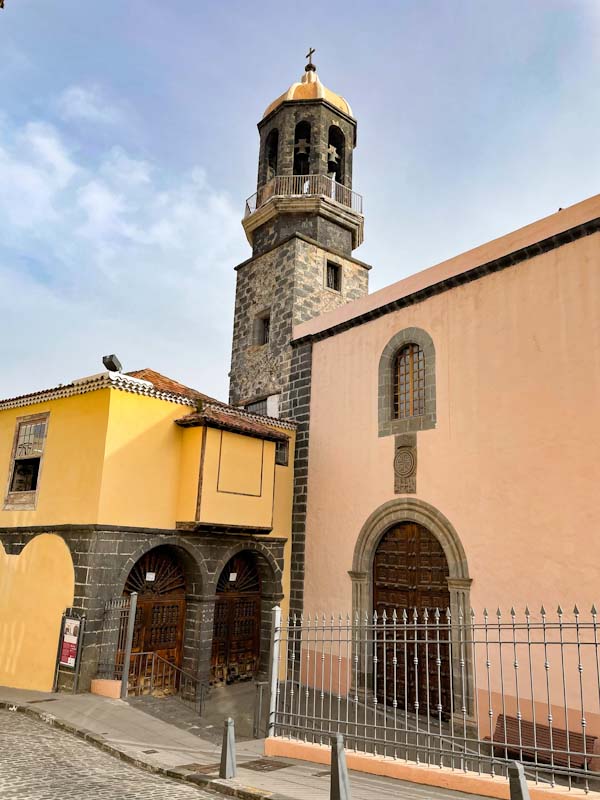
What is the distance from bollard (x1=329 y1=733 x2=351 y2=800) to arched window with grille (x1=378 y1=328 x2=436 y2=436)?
705 centimetres

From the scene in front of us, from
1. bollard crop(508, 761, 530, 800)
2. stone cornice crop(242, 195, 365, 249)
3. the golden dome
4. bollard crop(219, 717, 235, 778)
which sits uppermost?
the golden dome

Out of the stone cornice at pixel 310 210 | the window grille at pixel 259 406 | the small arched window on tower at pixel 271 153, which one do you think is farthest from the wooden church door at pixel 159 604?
the small arched window on tower at pixel 271 153

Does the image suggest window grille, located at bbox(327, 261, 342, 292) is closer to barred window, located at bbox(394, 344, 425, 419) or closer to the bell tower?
the bell tower

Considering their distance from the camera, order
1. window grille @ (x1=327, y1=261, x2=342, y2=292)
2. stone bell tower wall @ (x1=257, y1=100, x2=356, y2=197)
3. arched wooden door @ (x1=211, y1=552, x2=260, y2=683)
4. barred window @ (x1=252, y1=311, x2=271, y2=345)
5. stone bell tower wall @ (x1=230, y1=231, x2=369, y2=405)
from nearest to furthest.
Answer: arched wooden door @ (x1=211, y1=552, x2=260, y2=683) → stone bell tower wall @ (x1=230, y1=231, x2=369, y2=405) → barred window @ (x1=252, y1=311, x2=271, y2=345) → window grille @ (x1=327, y1=261, x2=342, y2=292) → stone bell tower wall @ (x1=257, y1=100, x2=356, y2=197)

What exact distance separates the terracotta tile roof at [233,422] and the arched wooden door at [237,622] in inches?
109

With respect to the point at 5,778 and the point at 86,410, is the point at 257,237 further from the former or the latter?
the point at 5,778

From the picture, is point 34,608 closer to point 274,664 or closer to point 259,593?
point 259,593

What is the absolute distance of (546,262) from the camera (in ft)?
32.5

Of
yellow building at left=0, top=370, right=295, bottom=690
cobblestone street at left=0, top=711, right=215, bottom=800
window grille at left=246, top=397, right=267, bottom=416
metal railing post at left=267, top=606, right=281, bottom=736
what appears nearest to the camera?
cobblestone street at left=0, top=711, right=215, bottom=800

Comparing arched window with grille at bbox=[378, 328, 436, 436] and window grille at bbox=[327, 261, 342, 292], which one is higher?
window grille at bbox=[327, 261, 342, 292]

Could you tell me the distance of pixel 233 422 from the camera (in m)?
11.9

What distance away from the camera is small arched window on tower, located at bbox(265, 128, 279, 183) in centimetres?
1759

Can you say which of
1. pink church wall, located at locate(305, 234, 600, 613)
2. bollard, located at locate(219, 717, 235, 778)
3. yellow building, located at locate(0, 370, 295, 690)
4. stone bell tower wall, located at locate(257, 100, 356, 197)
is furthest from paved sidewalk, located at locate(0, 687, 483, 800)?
stone bell tower wall, located at locate(257, 100, 356, 197)

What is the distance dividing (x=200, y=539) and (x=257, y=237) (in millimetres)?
9443
